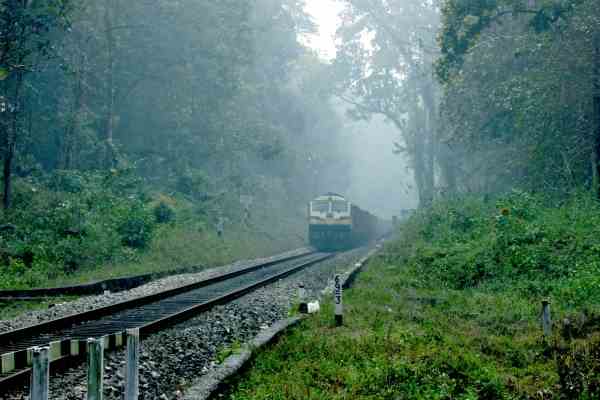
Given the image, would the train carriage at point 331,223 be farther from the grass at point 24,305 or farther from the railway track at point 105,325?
the grass at point 24,305

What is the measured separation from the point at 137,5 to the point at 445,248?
74.4 ft

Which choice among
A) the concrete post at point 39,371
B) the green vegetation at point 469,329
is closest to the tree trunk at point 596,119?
the green vegetation at point 469,329

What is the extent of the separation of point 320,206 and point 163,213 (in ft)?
32.2

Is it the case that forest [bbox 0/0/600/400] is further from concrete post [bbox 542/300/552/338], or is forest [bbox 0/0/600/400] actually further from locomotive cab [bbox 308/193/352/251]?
locomotive cab [bbox 308/193/352/251]

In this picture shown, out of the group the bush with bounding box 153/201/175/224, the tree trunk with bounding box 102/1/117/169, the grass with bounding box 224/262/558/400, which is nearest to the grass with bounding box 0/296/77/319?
the grass with bounding box 224/262/558/400

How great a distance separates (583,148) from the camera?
680 inches

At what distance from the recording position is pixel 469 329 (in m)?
7.78

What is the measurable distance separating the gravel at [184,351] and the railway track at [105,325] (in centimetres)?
17

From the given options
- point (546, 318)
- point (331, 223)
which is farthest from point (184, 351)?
point (331, 223)

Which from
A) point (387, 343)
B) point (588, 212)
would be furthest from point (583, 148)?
point (387, 343)

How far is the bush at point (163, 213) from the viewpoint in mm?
23094

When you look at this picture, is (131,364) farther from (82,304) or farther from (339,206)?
(339,206)

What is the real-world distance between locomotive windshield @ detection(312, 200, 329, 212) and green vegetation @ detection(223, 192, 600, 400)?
15.3 meters

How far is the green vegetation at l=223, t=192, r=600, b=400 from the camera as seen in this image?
17.4 feet
